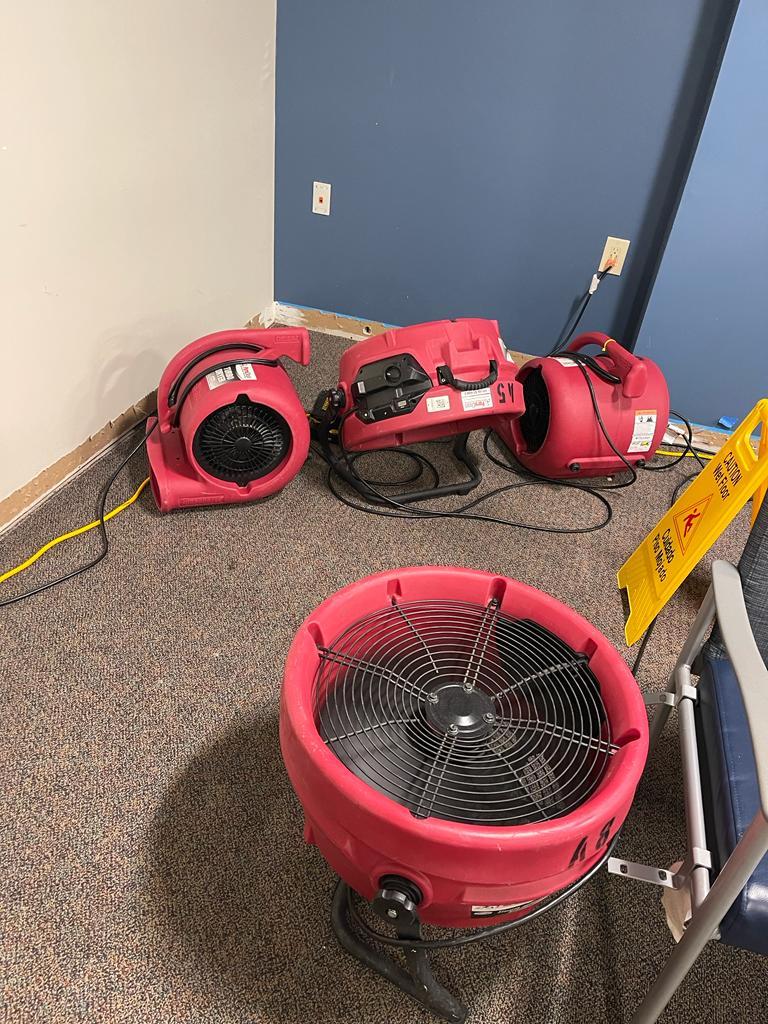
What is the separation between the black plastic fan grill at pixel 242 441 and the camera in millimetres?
1676

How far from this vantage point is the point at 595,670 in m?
0.96

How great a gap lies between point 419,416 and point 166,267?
912 mm

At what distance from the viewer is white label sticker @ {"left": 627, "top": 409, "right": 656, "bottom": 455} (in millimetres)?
1966

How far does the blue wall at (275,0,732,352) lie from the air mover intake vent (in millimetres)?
506

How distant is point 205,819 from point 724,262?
1977mm

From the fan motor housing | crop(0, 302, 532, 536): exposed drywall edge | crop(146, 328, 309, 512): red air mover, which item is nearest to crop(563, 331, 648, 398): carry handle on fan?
crop(0, 302, 532, 536): exposed drywall edge

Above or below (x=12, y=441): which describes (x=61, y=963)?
below

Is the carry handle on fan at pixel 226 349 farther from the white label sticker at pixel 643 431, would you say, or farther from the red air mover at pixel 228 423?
the white label sticker at pixel 643 431

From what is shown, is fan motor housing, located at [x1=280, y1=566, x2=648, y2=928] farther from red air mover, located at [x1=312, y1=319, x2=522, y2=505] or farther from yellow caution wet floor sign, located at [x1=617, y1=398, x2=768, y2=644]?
red air mover, located at [x1=312, y1=319, x2=522, y2=505]

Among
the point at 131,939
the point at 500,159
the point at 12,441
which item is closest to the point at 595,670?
the point at 131,939

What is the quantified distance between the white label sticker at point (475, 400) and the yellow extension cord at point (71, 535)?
2.81 ft

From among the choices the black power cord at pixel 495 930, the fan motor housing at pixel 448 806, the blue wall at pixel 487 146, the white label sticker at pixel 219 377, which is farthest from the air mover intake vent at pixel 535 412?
the black power cord at pixel 495 930

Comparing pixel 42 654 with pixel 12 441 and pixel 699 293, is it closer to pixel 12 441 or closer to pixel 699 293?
pixel 12 441

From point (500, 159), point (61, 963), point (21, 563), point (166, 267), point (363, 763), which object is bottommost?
point (61, 963)
